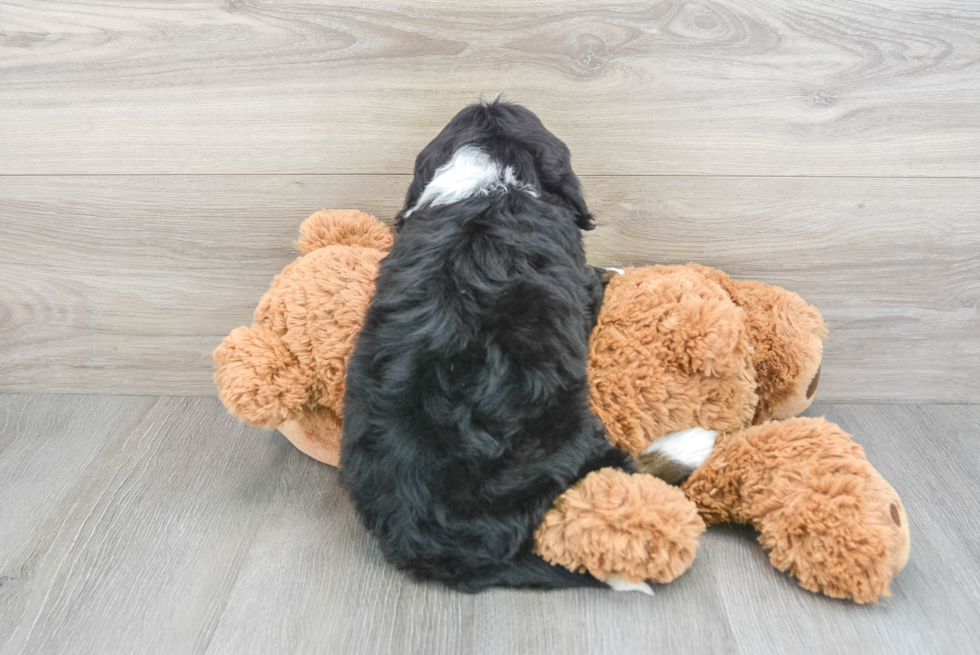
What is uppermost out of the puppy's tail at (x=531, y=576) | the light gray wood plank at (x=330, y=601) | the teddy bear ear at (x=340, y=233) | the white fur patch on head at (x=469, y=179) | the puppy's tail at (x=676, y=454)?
the white fur patch on head at (x=469, y=179)

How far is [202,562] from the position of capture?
771mm

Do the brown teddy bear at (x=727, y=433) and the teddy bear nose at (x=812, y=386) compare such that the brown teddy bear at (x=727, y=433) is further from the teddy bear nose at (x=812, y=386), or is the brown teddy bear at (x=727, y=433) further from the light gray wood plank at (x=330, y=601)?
the light gray wood plank at (x=330, y=601)

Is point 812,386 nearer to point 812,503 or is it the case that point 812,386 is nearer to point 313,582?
point 812,503

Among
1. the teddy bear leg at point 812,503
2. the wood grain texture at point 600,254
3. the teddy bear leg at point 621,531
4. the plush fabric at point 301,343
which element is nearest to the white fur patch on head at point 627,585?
the teddy bear leg at point 621,531

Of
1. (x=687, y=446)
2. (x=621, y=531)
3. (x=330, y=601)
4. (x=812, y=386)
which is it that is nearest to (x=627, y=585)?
(x=621, y=531)

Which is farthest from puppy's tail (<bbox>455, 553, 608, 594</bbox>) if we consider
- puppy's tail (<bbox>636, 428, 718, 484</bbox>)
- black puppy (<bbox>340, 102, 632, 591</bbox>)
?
puppy's tail (<bbox>636, 428, 718, 484</bbox>)

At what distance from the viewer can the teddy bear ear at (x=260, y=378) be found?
74cm

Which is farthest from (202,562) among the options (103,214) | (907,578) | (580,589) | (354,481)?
(907,578)

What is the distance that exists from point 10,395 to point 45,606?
1.96 feet

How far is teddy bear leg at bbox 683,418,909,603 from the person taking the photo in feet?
2.15

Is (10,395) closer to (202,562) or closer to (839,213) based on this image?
(202,562)

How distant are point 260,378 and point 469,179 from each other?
32 cm

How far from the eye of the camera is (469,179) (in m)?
0.74

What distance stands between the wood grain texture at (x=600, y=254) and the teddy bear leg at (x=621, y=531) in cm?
43
